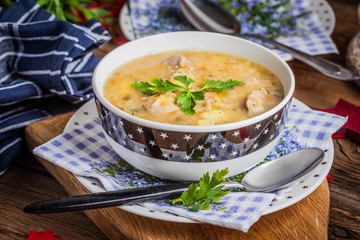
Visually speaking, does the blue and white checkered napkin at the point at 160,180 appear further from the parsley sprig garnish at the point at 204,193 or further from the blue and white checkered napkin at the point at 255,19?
the blue and white checkered napkin at the point at 255,19

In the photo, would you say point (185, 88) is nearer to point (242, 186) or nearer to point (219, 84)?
point (219, 84)

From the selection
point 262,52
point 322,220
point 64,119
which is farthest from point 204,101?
point 64,119

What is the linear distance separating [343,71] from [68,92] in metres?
1.45

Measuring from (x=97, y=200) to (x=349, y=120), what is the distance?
4.34ft

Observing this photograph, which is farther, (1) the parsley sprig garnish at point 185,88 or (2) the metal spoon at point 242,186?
(1) the parsley sprig garnish at point 185,88

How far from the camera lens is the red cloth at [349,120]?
1.98m

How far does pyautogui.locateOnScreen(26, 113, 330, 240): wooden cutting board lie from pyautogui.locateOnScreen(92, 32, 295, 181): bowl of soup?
170mm

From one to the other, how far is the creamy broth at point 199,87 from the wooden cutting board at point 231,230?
13.3 inches

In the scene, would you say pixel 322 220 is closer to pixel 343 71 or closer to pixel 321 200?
pixel 321 200

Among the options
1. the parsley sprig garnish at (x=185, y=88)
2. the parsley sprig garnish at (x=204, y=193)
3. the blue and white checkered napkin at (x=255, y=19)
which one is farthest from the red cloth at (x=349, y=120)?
the parsley sprig garnish at (x=204, y=193)

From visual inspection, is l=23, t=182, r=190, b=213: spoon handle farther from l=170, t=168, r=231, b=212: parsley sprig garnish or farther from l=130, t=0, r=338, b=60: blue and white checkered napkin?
l=130, t=0, r=338, b=60: blue and white checkered napkin

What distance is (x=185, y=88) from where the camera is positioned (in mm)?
1572

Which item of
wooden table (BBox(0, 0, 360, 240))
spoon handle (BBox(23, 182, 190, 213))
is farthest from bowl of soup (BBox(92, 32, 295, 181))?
wooden table (BBox(0, 0, 360, 240))

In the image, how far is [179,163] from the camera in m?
1.39
